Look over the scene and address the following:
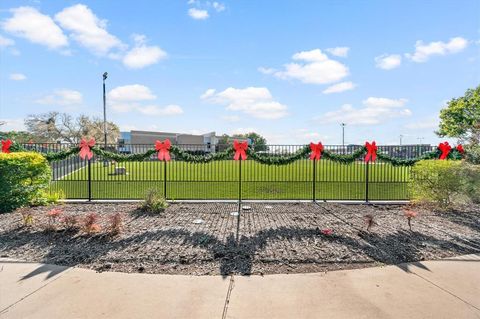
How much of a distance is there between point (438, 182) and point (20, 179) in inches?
468

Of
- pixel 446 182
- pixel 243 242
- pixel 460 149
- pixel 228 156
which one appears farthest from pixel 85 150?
pixel 460 149

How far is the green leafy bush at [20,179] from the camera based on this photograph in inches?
299

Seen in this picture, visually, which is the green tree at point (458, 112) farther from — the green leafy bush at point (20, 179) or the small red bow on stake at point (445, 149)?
the green leafy bush at point (20, 179)

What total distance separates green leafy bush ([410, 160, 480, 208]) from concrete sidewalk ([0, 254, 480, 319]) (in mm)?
4584

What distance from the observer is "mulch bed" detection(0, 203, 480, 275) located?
A: 4379 mm

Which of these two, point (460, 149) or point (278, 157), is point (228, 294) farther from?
point (460, 149)

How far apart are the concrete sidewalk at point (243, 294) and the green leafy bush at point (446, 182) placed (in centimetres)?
458

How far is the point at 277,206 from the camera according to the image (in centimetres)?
872

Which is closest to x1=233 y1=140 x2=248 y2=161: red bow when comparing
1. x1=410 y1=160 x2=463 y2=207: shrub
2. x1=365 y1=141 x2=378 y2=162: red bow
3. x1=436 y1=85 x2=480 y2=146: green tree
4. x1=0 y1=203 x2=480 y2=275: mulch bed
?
x1=0 y1=203 x2=480 y2=275: mulch bed

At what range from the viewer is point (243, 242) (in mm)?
5227

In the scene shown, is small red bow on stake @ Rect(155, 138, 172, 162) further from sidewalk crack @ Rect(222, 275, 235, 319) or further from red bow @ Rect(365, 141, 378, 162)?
red bow @ Rect(365, 141, 378, 162)

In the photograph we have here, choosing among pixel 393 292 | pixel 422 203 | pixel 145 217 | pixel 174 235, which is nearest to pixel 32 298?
pixel 174 235

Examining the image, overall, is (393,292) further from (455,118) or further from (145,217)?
(455,118)

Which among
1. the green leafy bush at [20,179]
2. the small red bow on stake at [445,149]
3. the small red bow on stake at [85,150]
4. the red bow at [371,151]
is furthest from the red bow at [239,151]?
the small red bow on stake at [445,149]
